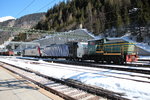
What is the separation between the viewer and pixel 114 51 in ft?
61.9

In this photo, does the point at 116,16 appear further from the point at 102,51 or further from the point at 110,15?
the point at 102,51

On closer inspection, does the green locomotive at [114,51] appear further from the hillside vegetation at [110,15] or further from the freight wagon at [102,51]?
the hillside vegetation at [110,15]

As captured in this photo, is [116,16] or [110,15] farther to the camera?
[110,15]

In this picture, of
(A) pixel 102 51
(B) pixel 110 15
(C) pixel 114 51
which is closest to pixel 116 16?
(B) pixel 110 15

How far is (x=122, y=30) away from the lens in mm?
56406

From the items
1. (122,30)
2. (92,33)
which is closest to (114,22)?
(122,30)

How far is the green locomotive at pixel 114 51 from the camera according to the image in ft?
59.1

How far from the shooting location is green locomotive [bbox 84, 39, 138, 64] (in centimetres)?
1802

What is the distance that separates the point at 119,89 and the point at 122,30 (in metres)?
52.6

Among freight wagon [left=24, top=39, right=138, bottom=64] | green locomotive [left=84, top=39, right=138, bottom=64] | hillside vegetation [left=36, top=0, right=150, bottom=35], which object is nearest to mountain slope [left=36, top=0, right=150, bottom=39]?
hillside vegetation [left=36, top=0, right=150, bottom=35]

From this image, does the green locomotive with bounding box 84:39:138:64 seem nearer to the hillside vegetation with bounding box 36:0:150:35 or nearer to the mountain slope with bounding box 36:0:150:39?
the mountain slope with bounding box 36:0:150:39

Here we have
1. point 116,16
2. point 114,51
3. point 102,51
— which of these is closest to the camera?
point 114,51

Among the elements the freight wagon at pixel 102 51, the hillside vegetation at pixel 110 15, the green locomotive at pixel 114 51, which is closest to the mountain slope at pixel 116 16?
the hillside vegetation at pixel 110 15

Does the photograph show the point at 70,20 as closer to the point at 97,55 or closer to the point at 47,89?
the point at 97,55
